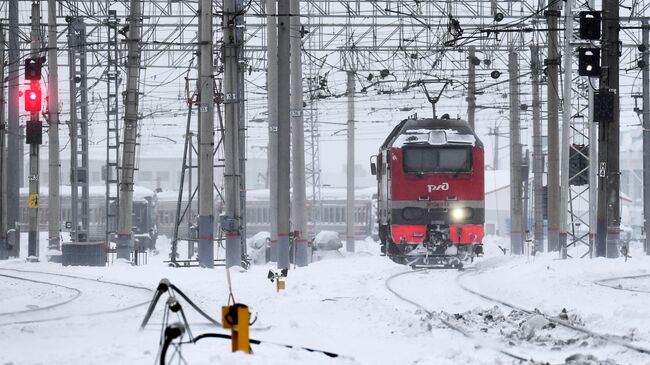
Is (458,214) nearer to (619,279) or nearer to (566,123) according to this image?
(566,123)

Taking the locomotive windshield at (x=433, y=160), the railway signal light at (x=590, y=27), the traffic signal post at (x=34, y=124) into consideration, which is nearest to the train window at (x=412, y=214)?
the locomotive windshield at (x=433, y=160)

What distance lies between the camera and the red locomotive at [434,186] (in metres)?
30.1

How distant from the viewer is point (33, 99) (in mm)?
32906

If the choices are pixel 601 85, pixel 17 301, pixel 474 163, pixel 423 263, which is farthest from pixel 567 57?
pixel 17 301

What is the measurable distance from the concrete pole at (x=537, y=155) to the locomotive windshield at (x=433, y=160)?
12845 mm

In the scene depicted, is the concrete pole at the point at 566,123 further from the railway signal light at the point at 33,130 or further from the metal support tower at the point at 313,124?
the railway signal light at the point at 33,130

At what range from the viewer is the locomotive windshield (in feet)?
98.8

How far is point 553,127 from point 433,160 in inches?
322

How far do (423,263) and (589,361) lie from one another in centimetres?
2098

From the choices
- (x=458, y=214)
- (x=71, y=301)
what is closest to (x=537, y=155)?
(x=458, y=214)

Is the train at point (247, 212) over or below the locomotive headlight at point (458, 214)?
below

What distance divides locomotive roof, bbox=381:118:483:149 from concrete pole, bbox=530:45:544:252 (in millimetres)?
12284

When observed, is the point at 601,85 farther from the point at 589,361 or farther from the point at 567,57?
the point at 589,361

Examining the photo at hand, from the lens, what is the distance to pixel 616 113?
3186 cm
